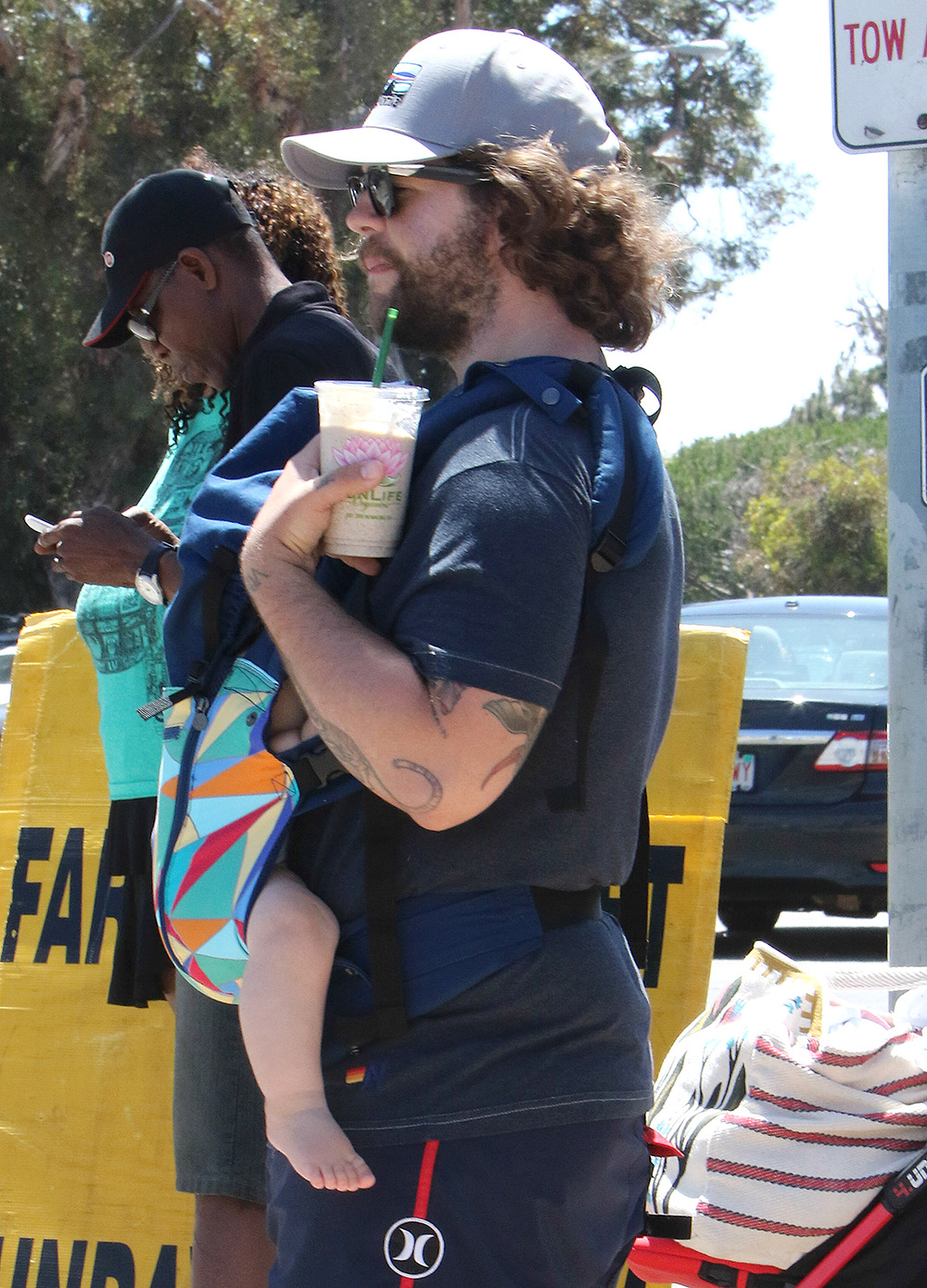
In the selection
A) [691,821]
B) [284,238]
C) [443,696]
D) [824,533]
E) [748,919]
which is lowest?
[824,533]

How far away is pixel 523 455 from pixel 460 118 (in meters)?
0.47

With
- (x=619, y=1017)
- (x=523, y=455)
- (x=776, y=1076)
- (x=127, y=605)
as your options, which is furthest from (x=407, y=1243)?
(x=127, y=605)

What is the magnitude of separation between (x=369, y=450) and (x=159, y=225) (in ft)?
Answer: 3.86

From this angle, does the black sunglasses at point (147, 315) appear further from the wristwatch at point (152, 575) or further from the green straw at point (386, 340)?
the green straw at point (386, 340)

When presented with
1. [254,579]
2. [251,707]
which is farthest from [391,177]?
[251,707]

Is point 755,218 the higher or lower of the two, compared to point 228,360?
higher

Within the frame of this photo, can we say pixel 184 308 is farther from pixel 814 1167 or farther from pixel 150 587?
pixel 814 1167

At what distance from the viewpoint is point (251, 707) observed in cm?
173

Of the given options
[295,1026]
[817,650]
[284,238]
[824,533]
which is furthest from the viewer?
[824,533]

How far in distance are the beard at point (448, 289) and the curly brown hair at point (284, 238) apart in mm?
926

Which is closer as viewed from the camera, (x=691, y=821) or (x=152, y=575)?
(x=152, y=575)

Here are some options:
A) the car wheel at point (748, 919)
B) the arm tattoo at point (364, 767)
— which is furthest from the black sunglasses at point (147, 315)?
the car wheel at point (748, 919)

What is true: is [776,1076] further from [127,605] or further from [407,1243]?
[127,605]

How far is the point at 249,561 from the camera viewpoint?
1571 millimetres
